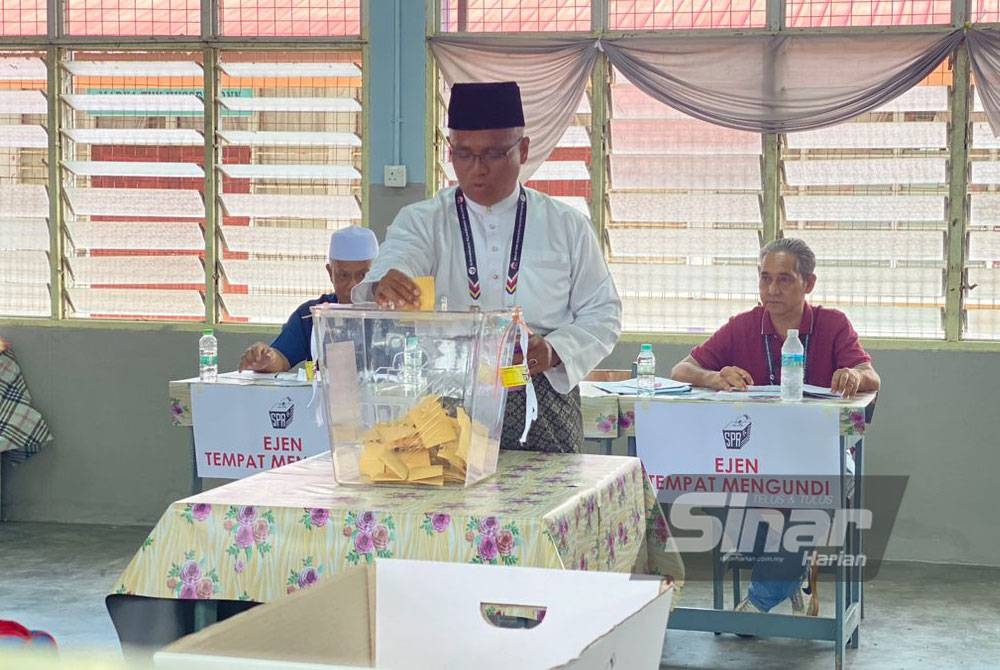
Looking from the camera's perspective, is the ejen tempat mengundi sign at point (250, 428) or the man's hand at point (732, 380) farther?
the ejen tempat mengundi sign at point (250, 428)

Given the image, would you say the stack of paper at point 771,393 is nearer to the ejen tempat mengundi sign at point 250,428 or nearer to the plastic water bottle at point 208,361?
the ejen tempat mengundi sign at point 250,428

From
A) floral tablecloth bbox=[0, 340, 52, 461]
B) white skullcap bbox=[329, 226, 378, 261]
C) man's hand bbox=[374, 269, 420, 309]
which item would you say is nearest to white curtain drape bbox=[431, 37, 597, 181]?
white skullcap bbox=[329, 226, 378, 261]

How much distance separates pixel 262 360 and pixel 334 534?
3.19 metres

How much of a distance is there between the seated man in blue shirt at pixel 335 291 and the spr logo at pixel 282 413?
1.20 feet

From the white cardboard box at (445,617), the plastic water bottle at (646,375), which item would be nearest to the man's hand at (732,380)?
the plastic water bottle at (646,375)

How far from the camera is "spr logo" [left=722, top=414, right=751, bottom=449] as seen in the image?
4.25m

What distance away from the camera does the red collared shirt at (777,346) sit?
4.66 meters

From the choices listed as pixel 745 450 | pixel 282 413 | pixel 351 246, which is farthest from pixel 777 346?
pixel 282 413

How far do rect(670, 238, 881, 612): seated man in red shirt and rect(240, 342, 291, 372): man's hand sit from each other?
5.28ft

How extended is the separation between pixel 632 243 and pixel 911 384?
56.0 inches

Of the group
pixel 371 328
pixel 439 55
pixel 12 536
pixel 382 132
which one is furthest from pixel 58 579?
pixel 371 328

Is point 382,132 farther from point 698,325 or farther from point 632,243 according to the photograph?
point 698,325

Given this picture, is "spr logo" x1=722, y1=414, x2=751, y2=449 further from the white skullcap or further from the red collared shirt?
the white skullcap

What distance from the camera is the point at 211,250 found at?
21.4ft
